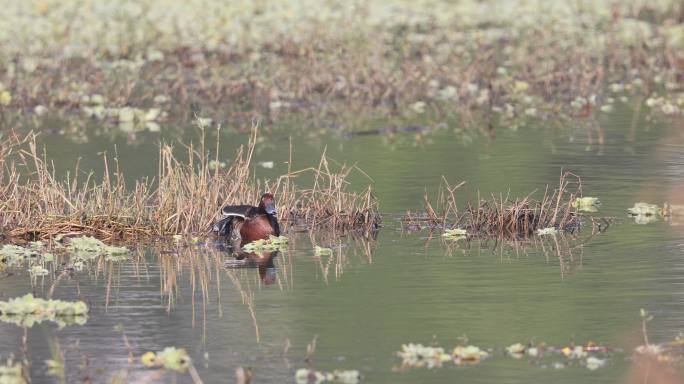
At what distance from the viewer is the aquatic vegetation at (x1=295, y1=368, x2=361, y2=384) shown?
9469 mm

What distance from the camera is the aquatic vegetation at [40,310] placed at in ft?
37.7

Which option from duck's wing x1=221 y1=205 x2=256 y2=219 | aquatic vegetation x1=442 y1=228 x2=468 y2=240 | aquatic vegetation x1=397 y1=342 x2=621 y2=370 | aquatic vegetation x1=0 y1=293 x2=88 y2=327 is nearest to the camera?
aquatic vegetation x1=397 y1=342 x2=621 y2=370

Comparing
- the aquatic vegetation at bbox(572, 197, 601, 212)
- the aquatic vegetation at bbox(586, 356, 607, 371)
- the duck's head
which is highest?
the aquatic vegetation at bbox(586, 356, 607, 371)

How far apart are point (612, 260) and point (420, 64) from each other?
17200mm

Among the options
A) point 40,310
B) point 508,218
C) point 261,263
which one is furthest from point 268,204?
point 40,310

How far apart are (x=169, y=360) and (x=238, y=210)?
515cm

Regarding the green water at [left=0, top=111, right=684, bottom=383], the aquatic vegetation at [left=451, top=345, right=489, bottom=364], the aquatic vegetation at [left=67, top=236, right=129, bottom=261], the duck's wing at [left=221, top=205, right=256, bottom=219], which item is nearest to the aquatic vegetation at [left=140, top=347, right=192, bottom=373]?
the green water at [left=0, top=111, right=684, bottom=383]

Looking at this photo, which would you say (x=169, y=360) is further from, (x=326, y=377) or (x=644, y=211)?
(x=644, y=211)

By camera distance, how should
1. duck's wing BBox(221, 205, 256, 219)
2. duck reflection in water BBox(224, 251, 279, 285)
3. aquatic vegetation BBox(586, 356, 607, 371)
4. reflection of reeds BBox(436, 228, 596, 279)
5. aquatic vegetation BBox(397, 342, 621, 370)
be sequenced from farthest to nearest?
1. duck's wing BBox(221, 205, 256, 219)
2. reflection of reeds BBox(436, 228, 596, 279)
3. duck reflection in water BBox(224, 251, 279, 285)
4. aquatic vegetation BBox(397, 342, 621, 370)
5. aquatic vegetation BBox(586, 356, 607, 371)

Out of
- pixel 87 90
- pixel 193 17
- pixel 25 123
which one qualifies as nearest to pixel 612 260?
pixel 25 123

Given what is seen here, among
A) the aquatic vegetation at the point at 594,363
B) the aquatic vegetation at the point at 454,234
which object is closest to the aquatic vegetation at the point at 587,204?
the aquatic vegetation at the point at 454,234

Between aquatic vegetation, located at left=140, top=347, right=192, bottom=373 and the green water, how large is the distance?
0.22ft

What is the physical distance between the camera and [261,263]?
1403 cm

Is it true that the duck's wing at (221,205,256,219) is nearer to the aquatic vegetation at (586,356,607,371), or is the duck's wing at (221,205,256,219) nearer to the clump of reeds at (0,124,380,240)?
the clump of reeds at (0,124,380,240)
